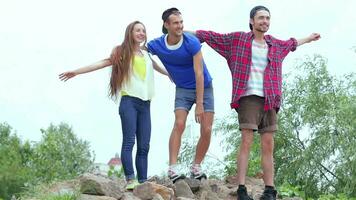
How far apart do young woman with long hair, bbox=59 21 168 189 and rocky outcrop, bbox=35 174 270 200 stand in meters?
0.27

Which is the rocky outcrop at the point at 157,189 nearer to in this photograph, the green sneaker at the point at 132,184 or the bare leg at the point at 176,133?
the green sneaker at the point at 132,184

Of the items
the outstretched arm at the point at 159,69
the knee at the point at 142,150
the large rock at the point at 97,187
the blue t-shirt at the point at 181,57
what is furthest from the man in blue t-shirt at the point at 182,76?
the large rock at the point at 97,187

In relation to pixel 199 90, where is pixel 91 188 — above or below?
below

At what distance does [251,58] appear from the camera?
6332 millimetres

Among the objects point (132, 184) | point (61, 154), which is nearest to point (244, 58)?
point (132, 184)

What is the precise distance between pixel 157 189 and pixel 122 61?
128cm

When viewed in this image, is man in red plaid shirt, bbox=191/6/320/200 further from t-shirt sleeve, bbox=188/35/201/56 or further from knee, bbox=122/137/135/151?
knee, bbox=122/137/135/151

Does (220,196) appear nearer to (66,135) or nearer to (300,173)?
(300,173)

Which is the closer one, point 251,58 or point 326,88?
point 251,58

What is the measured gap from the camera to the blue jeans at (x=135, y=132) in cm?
658

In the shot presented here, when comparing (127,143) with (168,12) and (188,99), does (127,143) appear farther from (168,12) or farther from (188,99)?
(168,12)

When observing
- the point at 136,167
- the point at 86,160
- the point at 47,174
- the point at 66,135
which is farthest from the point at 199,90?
the point at 66,135

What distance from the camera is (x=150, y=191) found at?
244 inches

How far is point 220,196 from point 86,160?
31.9 m
